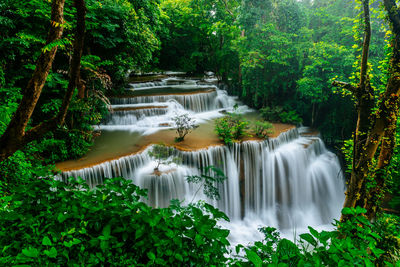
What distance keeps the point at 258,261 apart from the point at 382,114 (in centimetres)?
432

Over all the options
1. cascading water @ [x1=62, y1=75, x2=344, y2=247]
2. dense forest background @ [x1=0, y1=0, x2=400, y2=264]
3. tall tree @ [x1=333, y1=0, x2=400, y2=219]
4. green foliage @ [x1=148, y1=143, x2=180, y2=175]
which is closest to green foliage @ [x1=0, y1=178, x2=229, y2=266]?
dense forest background @ [x1=0, y1=0, x2=400, y2=264]

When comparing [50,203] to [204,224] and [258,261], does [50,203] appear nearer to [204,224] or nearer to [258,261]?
[204,224]

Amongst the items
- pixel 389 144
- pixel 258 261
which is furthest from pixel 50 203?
pixel 389 144

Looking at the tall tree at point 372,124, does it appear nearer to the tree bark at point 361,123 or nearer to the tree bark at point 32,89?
the tree bark at point 361,123

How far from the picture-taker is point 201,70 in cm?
2108

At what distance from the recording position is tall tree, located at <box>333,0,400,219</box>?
395 centimetres

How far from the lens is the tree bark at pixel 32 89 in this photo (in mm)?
2027

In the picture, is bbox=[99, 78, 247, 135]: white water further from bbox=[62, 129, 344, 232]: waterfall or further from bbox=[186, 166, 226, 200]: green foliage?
bbox=[186, 166, 226, 200]: green foliage

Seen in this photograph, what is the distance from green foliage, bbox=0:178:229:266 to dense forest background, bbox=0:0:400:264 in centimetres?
22

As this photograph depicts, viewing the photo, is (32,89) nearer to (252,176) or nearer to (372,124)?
(372,124)

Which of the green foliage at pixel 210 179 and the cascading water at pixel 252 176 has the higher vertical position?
the green foliage at pixel 210 179

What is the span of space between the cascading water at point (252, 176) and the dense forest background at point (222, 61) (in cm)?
134

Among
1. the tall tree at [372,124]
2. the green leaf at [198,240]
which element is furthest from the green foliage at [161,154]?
the green leaf at [198,240]

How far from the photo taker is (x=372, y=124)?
170 inches
